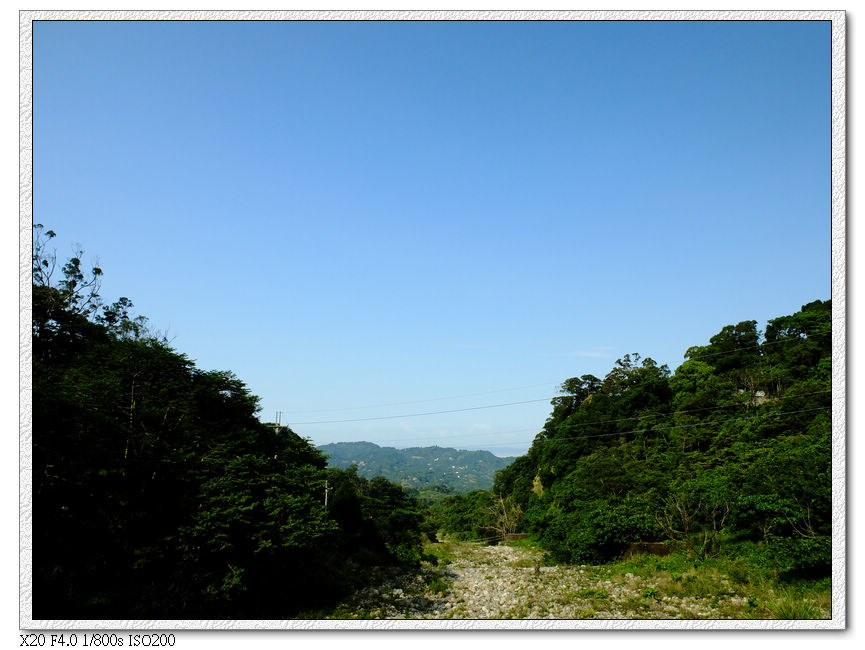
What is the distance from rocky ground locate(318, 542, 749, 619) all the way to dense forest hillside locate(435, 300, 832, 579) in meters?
1.74

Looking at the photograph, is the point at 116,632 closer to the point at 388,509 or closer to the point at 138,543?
the point at 138,543

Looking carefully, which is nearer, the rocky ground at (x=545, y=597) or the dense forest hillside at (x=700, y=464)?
the rocky ground at (x=545, y=597)

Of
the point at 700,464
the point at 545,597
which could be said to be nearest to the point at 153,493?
the point at 545,597

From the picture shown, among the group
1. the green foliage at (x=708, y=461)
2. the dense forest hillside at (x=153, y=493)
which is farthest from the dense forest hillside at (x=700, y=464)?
the dense forest hillside at (x=153, y=493)

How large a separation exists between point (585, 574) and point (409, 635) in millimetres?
11024

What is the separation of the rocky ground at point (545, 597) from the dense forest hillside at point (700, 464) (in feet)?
5.71

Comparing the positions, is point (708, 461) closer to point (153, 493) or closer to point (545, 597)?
point (545, 597)

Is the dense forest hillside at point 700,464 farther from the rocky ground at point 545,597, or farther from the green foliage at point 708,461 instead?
the rocky ground at point 545,597

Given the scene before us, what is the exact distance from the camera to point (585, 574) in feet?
46.9

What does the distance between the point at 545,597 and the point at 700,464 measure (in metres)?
11.5

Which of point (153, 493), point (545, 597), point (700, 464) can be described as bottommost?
point (545, 597)

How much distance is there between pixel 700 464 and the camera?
1941cm

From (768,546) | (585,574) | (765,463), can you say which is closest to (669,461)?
(765,463)

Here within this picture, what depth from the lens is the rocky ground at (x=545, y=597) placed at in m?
8.87
